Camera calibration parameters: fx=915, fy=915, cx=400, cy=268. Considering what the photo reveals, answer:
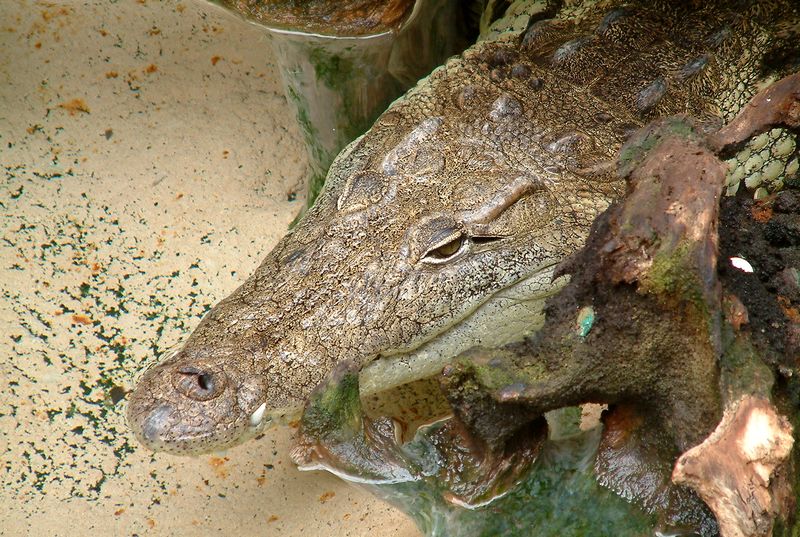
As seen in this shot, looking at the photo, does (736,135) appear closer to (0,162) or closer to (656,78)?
(656,78)

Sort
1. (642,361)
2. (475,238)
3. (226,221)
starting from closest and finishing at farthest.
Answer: (642,361) → (475,238) → (226,221)

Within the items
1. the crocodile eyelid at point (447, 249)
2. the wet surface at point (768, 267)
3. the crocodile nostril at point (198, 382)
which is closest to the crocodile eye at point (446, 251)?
the crocodile eyelid at point (447, 249)

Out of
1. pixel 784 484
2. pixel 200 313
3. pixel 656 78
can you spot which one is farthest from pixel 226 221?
pixel 784 484

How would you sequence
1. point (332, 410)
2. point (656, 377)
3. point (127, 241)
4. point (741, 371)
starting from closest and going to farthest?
point (741, 371) → point (656, 377) → point (332, 410) → point (127, 241)

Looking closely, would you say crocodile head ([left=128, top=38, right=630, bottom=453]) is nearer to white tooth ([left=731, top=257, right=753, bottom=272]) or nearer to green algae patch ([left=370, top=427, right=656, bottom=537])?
green algae patch ([left=370, top=427, right=656, bottom=537])

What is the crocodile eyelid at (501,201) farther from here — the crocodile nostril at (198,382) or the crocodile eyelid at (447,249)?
the crocodile nostril at (198,382)

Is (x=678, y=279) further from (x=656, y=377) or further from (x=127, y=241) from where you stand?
(x=127, y=241)

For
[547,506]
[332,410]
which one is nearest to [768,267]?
[547,506]
